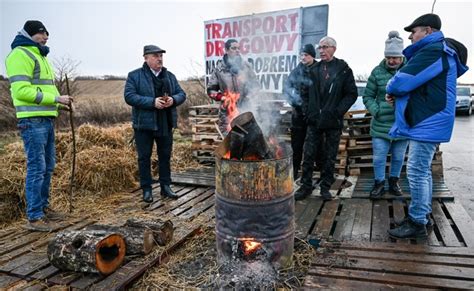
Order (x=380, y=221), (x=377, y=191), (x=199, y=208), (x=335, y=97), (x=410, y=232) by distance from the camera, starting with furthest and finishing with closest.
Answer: (x=377, y=191) → (x=199, y=208) → (x=335, y=97) → (x=380, y=221) → (x=410, y=232)

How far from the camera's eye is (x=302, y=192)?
517cm

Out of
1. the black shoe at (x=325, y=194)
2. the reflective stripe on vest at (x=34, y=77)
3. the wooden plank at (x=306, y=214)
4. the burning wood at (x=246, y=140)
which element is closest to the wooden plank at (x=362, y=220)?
the black shoe at (x=325, y=194)

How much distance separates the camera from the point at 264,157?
318 cm

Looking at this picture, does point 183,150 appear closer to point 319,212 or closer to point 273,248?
point 319,212

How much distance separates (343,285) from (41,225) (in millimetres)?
3507

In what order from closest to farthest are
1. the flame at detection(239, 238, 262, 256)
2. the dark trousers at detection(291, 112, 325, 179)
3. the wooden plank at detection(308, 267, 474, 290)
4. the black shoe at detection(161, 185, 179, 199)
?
the wooden plank at detection(308, 267, 474, 290), the flame at detection(239, 238, 262, 256), the black shoe at detection(161, 185, 179, 199), the dark trousers at detection(291, 112, 325, 179)

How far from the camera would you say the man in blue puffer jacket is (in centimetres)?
348

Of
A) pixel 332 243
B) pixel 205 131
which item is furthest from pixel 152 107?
pixel 205 131

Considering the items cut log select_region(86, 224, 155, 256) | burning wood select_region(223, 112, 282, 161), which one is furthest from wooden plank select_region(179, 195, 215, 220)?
burning wood select_region(223, 112, 282, 161)

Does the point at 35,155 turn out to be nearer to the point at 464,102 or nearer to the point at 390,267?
the point at 390,267

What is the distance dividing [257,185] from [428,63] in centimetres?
213

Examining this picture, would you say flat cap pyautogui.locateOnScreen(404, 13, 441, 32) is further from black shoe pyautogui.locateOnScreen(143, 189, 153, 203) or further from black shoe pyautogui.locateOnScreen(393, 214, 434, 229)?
black shoe pyautogui.locateOnScreen(143, 189, 153, 203)

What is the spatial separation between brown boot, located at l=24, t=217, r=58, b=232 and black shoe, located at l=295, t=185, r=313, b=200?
3223 mm

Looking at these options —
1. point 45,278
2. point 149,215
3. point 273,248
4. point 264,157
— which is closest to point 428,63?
point 264,157
